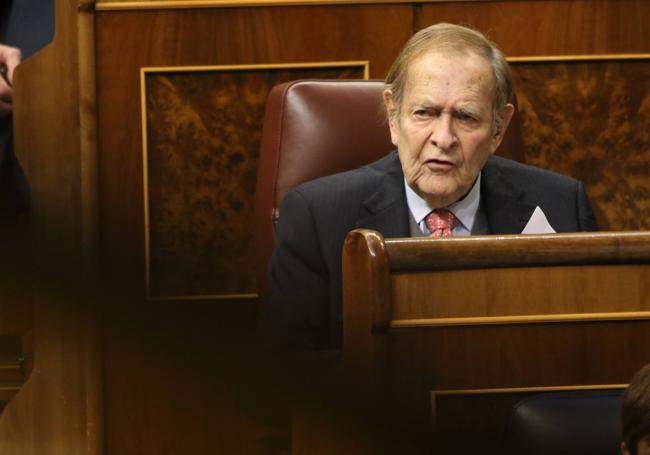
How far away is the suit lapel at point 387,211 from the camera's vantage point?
1.41 metres

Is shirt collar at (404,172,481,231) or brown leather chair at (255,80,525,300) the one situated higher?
brown leather chair at (255,80,525,300)

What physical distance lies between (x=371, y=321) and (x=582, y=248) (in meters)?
0.21

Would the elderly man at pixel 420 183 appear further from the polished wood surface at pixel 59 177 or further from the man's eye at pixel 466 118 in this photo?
the polished wood surface at pixel 59 177

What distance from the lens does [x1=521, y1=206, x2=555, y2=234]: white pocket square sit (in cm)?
139

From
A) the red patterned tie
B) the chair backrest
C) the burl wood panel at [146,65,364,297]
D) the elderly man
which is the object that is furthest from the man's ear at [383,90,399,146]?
the chair backrest

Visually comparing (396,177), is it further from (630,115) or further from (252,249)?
(630,115)

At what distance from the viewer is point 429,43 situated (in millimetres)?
1432

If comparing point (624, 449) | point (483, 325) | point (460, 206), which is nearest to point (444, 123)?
point (460, 206)

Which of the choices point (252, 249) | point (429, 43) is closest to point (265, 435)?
point (252, 249)

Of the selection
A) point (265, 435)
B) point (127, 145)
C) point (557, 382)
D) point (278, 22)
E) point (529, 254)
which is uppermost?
point (278, 22)

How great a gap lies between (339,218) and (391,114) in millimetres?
175

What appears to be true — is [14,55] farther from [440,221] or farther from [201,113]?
[440,221]

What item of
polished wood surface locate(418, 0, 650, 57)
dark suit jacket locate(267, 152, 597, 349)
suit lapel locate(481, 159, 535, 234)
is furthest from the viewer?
polished wood surface locate(418, 0, 650, 57)

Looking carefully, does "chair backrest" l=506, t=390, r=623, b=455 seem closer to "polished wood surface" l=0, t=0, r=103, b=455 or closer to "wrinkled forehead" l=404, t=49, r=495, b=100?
"wrinkled forehead" l=404, t=49, r=495, b=100
